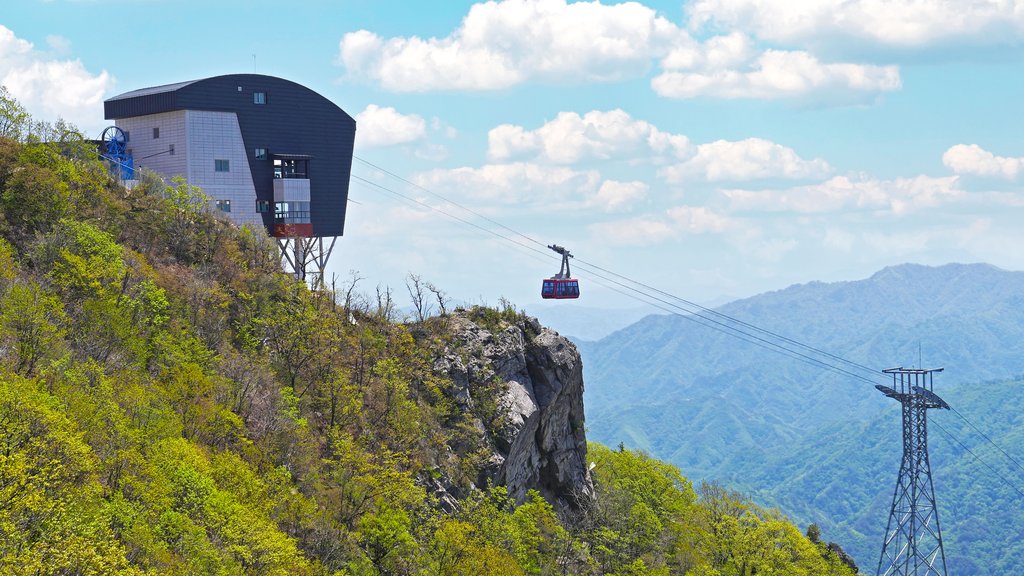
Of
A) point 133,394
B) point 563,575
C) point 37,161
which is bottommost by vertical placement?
point 563,575

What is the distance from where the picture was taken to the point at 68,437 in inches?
1537

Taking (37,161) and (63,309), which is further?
(37,161)

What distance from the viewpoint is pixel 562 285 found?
84.9 metres

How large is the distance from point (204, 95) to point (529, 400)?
34291 mm

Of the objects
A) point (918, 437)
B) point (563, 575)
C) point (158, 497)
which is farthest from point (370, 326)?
point (918, 437)

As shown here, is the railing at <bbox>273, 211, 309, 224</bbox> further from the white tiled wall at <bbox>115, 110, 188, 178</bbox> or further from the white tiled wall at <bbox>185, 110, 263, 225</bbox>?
the white tiled wall at <bbox>115, 110, 188, 178</bbox>

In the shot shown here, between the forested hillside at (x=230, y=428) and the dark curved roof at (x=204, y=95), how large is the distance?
7358 millimetres

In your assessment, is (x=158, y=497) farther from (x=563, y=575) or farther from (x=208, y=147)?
(x=208, y=147)

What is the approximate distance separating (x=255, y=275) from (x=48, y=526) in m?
39.3

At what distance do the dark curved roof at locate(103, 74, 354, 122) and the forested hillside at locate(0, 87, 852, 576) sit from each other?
7358mm

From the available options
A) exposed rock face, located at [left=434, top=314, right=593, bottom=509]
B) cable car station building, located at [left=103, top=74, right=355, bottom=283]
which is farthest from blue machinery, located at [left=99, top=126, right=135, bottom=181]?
exposed rock face, located at [left=434, top=314, right=593, bottom=509]

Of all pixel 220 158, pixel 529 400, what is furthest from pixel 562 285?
pixel 220 158

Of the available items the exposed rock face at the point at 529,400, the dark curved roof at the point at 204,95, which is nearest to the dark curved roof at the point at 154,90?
the dark curved roof at the point at 204,95

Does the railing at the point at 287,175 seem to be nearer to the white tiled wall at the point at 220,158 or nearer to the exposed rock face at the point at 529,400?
the white tiled wall at the point at 220,158
